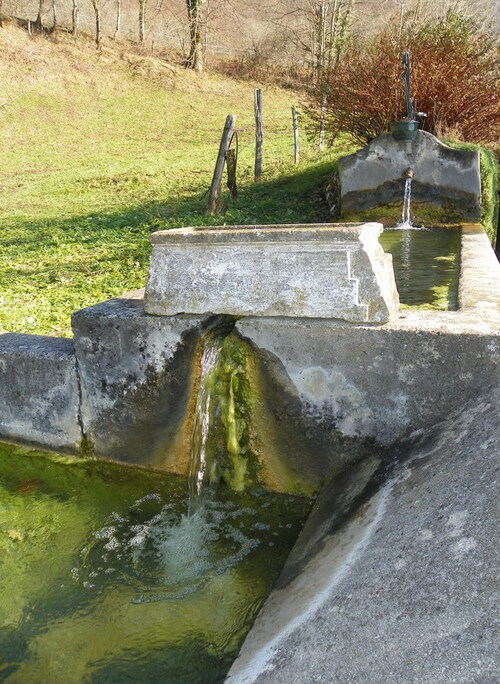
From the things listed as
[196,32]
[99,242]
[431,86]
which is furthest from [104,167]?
[196,32]

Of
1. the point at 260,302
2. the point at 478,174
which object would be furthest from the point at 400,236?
the point at 260,302

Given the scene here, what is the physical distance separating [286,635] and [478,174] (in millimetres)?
7877

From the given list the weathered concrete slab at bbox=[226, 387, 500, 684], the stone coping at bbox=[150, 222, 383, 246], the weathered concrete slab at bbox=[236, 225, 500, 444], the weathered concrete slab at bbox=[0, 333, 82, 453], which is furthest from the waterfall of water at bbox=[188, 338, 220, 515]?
the weathered concrete slab at bbox=[226, 387, 500, 684]

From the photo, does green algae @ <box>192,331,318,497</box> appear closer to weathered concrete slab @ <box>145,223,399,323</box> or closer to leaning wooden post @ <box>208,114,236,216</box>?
weathered concrete slab @ <box>145,223,399,323</box>

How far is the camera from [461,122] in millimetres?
10891

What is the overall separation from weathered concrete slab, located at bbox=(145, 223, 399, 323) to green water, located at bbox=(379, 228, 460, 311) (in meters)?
1.02

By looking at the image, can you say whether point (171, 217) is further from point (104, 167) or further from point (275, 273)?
point (104, 167)

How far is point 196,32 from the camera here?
28797 mm

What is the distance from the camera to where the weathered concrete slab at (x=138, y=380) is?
345cm

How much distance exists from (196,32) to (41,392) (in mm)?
28830

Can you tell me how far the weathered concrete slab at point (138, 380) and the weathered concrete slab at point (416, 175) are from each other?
6.33 m

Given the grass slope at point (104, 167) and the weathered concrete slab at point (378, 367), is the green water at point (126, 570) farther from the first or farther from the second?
the grass slope at point (104, 167)

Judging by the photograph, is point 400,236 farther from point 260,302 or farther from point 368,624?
point 368,624

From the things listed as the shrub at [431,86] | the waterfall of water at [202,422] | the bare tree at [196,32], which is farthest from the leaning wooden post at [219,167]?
the bare tree at [196,32]
